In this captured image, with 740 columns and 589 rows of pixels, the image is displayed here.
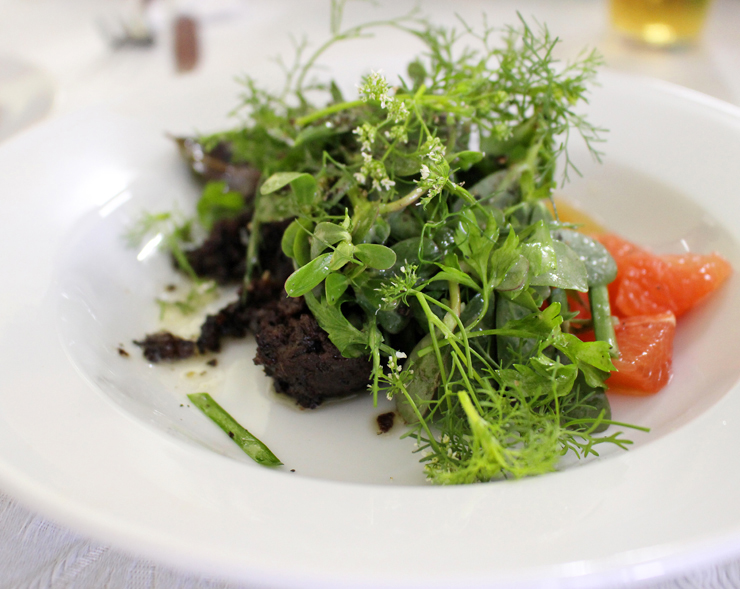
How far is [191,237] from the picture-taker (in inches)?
75.7

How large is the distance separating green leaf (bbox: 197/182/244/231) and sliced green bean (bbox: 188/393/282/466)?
2.54 feet

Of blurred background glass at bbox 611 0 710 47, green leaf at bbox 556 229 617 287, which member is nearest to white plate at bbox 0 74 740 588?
green leaf at bbox 556 229 617 287

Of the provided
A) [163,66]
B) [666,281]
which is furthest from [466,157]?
[163,66]

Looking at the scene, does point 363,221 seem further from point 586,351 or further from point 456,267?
point 586,351

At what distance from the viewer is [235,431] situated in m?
1.28

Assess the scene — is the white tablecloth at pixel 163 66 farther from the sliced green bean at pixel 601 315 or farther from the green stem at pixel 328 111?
the green stem at pixel 328 111

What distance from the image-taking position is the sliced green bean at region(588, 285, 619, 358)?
1309 millimetres

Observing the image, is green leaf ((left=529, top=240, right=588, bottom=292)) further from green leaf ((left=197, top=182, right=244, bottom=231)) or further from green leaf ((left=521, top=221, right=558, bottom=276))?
green leaf ((left=197, top=182, right=244, bottom=231))

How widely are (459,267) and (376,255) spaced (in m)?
0.21

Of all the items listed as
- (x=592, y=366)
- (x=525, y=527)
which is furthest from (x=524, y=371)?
(x=525, y=527)

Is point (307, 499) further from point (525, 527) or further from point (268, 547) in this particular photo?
point (525, 527)

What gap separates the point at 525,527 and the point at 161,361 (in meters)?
1.08

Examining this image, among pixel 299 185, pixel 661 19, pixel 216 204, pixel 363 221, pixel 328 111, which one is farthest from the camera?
pixel 661 19

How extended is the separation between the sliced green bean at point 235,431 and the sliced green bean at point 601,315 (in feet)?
2.70
